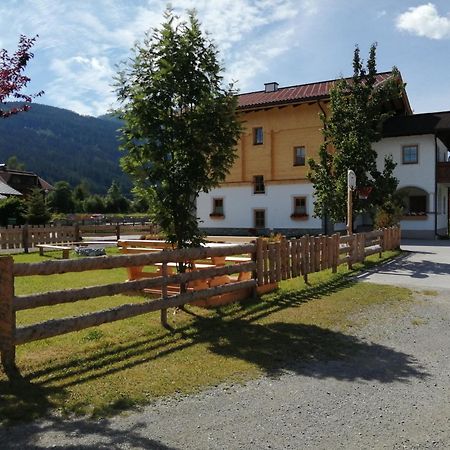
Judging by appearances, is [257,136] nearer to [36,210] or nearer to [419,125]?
[419,125]

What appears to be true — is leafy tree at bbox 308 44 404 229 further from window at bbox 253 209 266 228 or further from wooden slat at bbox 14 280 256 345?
window at bbox 253 209 266 228

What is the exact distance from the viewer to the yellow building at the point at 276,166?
31.0m

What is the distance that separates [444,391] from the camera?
509cm

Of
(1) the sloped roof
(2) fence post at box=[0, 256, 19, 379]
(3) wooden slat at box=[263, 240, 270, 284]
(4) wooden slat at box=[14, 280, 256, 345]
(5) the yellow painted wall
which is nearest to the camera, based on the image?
(2) fence post at box=[0, 256, 19, 379]

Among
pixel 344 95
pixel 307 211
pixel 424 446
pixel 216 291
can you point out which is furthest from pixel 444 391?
pixel 307 211

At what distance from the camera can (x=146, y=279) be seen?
7.18m

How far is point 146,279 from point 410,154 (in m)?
26.1

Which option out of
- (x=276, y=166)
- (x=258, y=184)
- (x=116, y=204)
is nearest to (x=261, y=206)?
(x=258, y=184)

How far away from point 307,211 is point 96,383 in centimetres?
2702

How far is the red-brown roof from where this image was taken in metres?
30.1

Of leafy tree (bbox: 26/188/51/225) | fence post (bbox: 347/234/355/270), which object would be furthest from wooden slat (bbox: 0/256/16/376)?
leafy tree (bbox: 26/188/51/225)

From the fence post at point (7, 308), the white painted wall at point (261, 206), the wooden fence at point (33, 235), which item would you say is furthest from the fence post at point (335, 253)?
the white painted wall at point (261, 206)

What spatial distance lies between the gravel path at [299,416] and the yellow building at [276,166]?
83.2 ft

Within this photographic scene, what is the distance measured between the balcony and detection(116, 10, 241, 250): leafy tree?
23635mm
